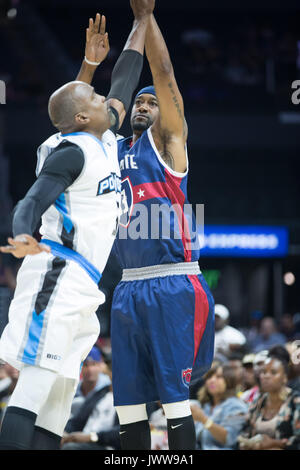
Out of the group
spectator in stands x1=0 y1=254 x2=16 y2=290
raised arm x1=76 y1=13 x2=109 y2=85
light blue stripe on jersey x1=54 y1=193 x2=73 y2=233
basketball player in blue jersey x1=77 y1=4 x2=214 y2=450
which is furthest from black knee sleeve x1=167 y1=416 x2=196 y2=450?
spectator in stands x1=0 y1=254 x2=16 y2=290

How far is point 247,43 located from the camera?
17.4m

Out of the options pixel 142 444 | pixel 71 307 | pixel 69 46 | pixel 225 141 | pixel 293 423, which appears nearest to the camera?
pixel 71 307

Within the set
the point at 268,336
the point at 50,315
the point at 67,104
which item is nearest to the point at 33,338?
the point at 50,315

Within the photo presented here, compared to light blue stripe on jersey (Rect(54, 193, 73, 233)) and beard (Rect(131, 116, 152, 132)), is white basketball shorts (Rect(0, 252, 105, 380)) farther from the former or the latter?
beard (Rect(131, 116, 152, 132))

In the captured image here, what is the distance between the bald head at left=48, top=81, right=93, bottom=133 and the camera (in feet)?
10.6

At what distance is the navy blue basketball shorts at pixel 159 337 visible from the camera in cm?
370

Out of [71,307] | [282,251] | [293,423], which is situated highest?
[282,251]

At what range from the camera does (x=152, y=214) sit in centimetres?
384

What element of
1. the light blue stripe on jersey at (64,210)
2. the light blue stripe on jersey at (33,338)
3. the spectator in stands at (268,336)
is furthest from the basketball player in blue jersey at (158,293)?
the spectator in stands at (268,336)

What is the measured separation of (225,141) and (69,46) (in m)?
4.73

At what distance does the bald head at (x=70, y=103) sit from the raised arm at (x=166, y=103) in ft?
2.30
